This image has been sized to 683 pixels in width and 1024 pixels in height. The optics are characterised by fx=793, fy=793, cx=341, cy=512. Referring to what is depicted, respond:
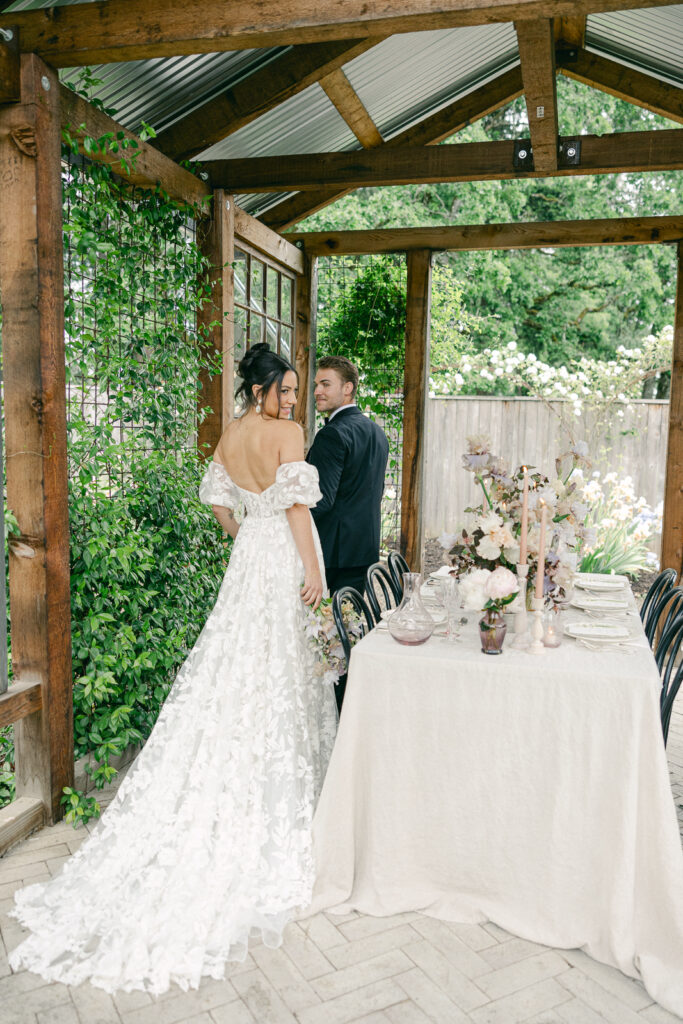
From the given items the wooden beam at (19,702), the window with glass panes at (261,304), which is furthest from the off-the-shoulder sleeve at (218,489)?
the window with glass panes at (261,304)

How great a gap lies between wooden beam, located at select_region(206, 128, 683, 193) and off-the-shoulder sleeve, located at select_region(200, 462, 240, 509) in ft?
6.40

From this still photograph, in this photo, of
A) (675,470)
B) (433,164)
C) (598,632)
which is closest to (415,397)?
(433,164)

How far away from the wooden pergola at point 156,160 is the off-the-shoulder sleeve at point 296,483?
78cm

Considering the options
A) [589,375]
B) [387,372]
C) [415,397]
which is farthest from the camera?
[589,375]

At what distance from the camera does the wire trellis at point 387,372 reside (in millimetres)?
5949

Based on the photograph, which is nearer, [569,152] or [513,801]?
[513,801]

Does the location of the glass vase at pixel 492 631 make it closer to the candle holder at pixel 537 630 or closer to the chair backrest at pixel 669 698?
the candle holder at pixel 537 630

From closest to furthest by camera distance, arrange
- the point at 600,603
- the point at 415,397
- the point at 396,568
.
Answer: the point at 600,603
the point at 396,568
the point at 415,397

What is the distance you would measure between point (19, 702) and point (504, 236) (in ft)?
14.1

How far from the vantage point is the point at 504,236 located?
5.41 metres

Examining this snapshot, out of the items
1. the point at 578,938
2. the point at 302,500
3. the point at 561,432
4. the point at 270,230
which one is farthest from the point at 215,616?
the point at 561,432

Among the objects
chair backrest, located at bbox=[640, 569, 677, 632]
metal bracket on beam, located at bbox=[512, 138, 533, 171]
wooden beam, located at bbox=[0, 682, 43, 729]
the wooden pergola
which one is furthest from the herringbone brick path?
metal bracket on beam, located at bbox=[512, 138, 533, 171]

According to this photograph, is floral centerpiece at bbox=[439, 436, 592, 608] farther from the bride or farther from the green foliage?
the green foliage

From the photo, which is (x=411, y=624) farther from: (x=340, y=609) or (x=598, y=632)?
(x=598, y=632)
